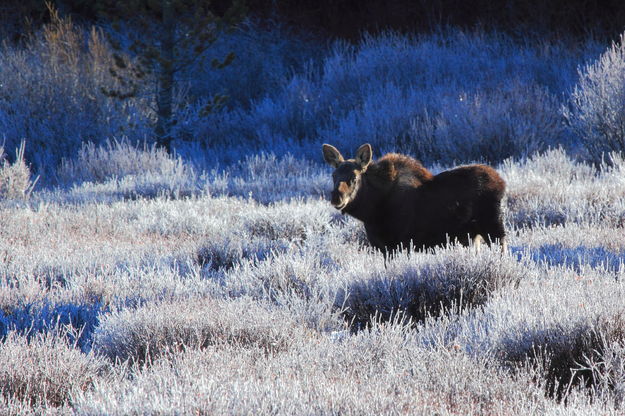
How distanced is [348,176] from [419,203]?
591 mm

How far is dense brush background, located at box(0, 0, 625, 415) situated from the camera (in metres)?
3.20

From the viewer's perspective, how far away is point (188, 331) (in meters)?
3.92

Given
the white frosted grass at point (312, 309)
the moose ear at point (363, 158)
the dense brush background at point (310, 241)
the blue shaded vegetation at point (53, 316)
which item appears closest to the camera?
the white frosted grass at point (312, 309)

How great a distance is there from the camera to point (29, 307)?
480 cm

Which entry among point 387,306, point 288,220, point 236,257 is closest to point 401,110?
point 288,220

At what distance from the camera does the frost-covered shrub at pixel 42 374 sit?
3.28 meters

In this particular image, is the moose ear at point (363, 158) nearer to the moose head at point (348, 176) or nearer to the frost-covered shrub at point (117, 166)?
the moose head at point (348, 176)

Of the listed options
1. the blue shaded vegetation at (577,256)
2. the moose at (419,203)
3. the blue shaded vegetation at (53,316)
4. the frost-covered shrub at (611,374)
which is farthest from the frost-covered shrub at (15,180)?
the frost-covered shrub at (611,374)

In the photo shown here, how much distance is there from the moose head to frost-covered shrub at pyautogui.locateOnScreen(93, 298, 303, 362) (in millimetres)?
1209

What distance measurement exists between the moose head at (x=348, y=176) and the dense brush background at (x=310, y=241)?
0.47 m

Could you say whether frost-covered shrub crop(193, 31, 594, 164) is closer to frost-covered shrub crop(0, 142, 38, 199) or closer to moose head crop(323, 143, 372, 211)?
frost-covered shrub crop(0, 142, 38, 199)

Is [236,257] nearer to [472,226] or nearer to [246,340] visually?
[472,226]

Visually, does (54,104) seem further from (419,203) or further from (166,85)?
(419,203)

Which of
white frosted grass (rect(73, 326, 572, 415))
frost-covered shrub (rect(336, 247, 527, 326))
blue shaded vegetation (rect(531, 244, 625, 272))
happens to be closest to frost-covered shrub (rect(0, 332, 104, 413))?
white frosted grass (rect(73, 326, 572, 415))
